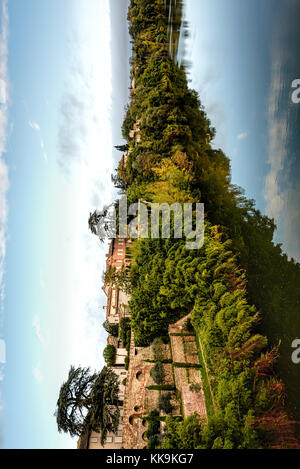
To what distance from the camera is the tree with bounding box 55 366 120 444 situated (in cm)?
1872

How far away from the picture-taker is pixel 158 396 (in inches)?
597

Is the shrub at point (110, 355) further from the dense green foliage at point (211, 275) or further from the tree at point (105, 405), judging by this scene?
the dense green foliage at point (211, 275)

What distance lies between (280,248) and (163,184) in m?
9.00

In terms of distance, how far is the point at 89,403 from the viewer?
20359 mm

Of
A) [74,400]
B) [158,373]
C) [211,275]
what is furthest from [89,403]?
[211,275]

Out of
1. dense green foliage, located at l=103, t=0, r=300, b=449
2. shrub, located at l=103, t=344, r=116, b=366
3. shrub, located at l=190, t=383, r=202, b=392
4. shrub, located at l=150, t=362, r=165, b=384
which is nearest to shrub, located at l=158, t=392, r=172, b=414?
shrub, located at l=150, t=362, r=165, b=384

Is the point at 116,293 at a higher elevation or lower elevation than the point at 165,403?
higher

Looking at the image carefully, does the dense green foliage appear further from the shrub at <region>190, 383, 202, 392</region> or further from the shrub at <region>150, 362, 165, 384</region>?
the shrub at <region>150, 362, 165, 384</region>

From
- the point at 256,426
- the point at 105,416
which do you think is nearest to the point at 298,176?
the point at 256,426

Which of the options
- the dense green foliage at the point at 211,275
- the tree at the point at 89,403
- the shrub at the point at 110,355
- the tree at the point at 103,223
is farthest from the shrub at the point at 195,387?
the tree at the point at 103,223

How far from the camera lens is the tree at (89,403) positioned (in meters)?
18.7

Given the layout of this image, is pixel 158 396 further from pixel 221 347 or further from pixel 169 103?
pixel 169 103

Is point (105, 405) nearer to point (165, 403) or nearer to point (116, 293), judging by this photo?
point (165, 403)

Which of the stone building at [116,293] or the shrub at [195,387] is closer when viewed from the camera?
the shrub at [195,387]
